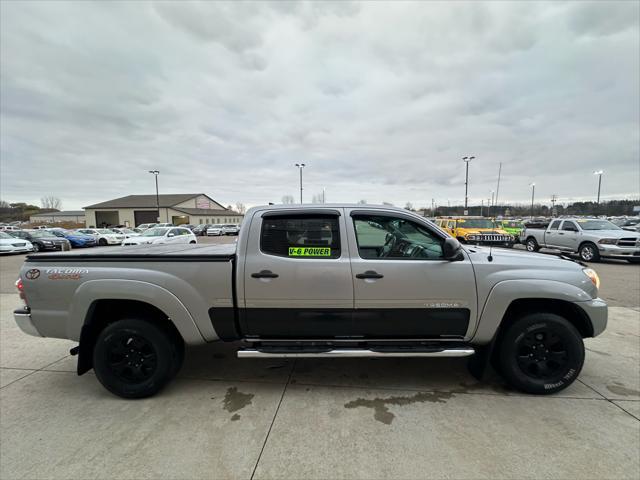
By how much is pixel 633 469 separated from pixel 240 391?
3.14 meters

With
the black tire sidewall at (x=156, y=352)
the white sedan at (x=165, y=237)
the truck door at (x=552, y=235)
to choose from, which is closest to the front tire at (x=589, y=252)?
the truck door at (x=552, y=235)

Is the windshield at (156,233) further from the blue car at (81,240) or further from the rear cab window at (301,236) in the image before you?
the rear cab window at (301,236)

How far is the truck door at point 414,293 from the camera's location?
9.48 ft

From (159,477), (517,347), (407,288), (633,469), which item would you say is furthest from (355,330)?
(633,469)

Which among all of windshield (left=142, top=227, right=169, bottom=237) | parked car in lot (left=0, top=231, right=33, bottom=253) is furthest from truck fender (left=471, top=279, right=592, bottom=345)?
parked car in lot (left=0, top=231, right=33, bottom=253)

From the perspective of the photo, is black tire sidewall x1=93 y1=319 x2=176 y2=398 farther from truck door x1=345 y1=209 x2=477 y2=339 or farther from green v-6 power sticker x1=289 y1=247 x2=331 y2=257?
truck door x1=345 y1=209 x2=477 y2=339

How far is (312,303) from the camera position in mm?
2920

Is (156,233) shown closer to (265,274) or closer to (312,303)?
(265,274)

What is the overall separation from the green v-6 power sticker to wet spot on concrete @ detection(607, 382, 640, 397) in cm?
320

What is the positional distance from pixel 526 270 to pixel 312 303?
6.92 feet

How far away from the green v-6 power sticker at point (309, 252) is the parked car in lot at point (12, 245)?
21771 mm

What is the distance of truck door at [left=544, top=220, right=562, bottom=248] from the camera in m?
13.4

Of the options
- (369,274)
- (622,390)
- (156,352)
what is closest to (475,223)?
(622,390)

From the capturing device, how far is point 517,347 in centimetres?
298
